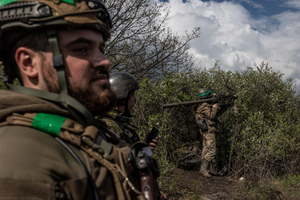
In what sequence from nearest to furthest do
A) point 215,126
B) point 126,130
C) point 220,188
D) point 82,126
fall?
point 82,126 < point 126,130 < point 220,188 < point 215,126

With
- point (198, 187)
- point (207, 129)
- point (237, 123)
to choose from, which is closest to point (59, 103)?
point (198, 187)

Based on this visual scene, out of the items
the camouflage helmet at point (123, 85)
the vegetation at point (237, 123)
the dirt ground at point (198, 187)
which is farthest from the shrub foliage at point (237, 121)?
the camouflage helmet at point (123, 85)

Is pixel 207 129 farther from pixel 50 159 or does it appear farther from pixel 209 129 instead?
pixel 50 159

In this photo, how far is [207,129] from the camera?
736 cm

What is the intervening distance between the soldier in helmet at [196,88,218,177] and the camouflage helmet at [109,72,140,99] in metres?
3.74

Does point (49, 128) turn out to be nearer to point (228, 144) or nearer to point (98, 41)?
point (98, 41)

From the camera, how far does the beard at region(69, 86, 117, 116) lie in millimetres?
1190

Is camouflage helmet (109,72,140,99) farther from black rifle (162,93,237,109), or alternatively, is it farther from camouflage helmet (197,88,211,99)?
camouflage helmet (197,88,211,99)

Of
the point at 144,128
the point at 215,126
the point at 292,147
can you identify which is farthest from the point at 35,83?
the point at 292,147

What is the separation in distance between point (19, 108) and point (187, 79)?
7.72 m

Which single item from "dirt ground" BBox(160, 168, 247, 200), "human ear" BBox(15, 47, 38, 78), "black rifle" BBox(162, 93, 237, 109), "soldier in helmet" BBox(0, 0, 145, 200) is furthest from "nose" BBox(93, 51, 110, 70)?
"black rifle" BBox(162, 93, 237, 109)

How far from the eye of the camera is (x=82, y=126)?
3.59 ft

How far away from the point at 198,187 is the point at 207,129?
187cm

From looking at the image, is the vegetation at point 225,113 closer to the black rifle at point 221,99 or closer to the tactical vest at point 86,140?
the black rifle at point 221,99
